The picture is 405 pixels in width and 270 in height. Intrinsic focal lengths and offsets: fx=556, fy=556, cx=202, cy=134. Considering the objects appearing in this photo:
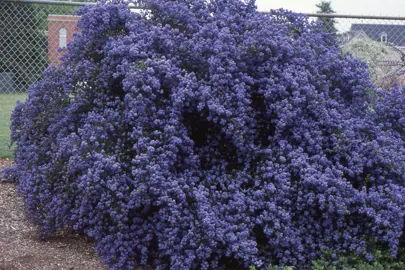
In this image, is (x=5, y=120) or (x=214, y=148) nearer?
(x=214, y=148)

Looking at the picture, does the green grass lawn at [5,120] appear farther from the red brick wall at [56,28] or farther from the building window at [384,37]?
the building window at [384,37]

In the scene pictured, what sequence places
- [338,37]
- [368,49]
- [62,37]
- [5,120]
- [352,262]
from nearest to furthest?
[352,262] < [338,37] < [368,49] < [62,37] < [5,120]

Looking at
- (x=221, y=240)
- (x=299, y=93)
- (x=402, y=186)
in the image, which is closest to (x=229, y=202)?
(x=221, y=240)

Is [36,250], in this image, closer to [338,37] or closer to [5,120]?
[338,37]

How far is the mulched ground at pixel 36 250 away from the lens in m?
4.02

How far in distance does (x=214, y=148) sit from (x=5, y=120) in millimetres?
7335


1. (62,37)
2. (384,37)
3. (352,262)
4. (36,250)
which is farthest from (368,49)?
(36,250)

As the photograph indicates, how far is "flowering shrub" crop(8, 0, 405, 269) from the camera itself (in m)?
3.68

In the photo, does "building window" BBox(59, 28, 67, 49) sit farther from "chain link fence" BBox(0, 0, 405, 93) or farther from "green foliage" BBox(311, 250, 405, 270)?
"green foliage" BBox(311, 250, 405, 270)

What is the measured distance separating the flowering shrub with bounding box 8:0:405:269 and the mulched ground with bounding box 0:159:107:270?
0.17 meters

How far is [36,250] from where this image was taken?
4.26 metres

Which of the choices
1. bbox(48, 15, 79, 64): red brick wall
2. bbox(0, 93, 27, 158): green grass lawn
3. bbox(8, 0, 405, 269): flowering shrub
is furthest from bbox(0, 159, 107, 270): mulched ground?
bbox(48, 15, 79, 64): red brick wall

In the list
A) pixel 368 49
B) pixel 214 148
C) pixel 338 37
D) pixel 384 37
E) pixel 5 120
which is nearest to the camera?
pixel 214 148

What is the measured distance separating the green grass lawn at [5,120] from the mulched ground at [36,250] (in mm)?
2283
